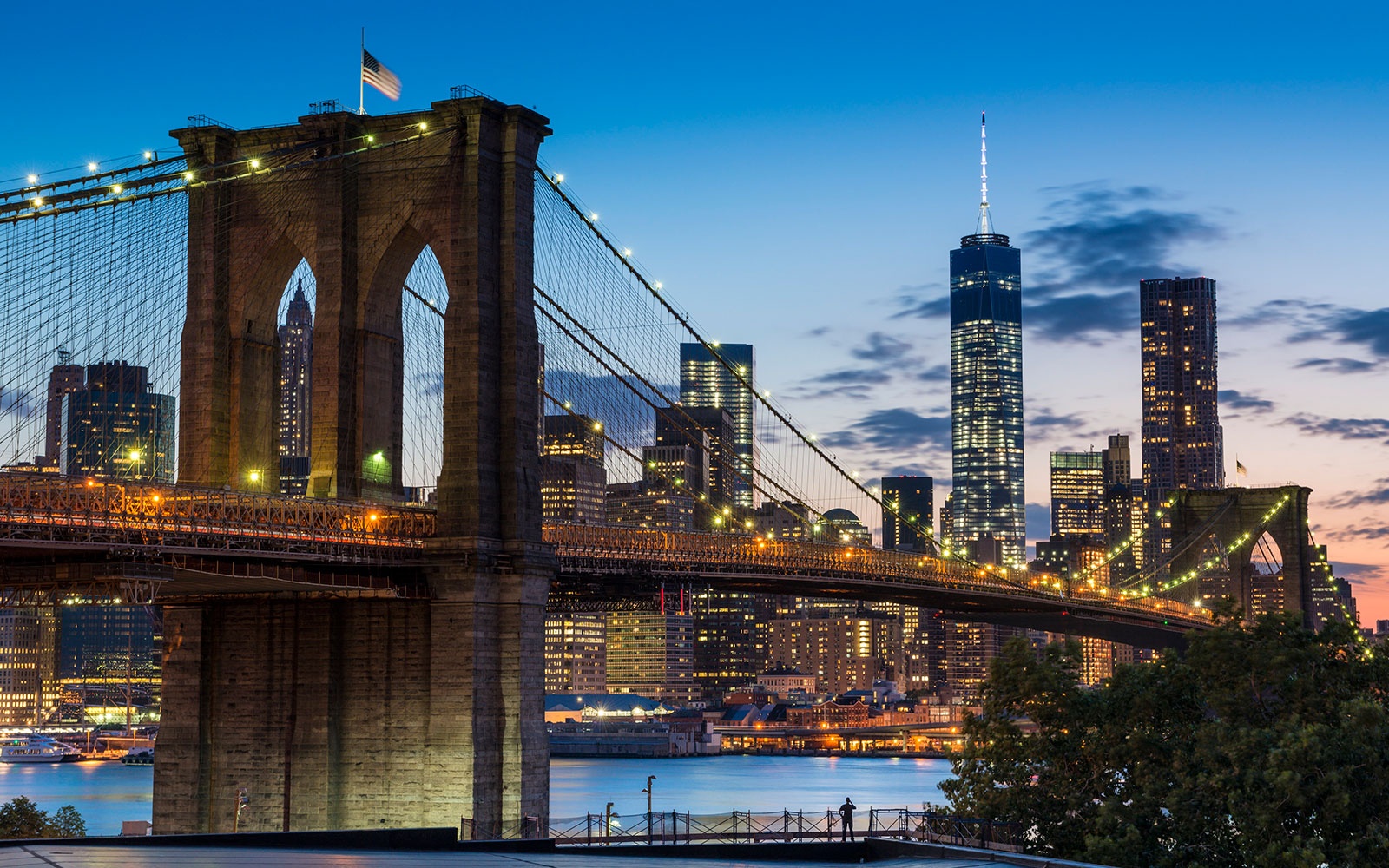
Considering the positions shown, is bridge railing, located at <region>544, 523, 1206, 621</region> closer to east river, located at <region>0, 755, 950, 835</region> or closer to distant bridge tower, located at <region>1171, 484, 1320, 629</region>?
east river, located at <region>0, 755, 950, 835</region>

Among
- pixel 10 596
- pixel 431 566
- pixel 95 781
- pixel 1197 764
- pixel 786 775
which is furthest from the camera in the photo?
pixel 786 775

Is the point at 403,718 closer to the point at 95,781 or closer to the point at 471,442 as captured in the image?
the point at 471,442

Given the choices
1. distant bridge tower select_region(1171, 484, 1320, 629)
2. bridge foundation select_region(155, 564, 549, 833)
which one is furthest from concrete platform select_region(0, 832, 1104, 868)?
distant bridge tower select_region(1171, 484, 1320, 629)

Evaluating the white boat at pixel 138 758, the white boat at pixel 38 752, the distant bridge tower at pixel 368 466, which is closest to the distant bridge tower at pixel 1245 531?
the distant bridge tower at pixel 368 466

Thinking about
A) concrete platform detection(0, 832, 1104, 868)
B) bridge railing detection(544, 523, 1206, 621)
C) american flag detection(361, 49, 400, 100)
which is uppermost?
american flag detection(361, 49, 400, 100)

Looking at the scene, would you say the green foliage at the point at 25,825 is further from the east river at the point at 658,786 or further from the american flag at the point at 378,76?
the east river at the point at 658,786

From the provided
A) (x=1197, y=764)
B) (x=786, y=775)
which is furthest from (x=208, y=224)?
(x=786, y=775)

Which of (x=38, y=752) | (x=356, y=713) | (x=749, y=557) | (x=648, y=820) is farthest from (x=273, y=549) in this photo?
(x=38, y=752)
